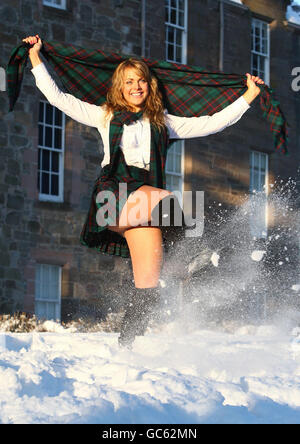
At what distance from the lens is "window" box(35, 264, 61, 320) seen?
16562mm

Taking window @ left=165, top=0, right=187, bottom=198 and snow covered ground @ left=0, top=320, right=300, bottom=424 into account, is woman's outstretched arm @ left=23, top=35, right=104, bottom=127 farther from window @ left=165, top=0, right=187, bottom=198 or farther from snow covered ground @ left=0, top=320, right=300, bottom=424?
window @ left=165, top=0, right=187, bottom=198

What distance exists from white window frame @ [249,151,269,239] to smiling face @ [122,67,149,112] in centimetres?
1379

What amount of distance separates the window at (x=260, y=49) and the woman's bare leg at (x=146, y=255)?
15.8m

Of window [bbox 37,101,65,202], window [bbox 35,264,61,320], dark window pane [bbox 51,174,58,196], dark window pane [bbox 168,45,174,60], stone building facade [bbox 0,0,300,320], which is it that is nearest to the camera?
stone building facade [bbox 0,0,300,320]

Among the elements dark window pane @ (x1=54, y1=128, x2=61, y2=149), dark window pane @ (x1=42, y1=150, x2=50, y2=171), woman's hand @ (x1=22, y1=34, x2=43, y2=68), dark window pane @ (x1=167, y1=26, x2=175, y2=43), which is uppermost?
dark window pane @ (x1=167, y1=26, x2=175, y2=43)

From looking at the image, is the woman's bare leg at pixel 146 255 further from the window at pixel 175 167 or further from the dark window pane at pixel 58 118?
the window at pixel 175 167

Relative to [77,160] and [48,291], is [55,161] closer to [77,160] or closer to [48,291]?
[77,160]

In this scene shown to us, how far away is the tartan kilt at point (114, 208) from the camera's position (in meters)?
6.00

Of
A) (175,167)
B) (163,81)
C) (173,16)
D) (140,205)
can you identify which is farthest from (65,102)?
(173,16)

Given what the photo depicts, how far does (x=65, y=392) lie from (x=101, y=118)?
254 cm

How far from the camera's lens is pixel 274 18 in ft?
71.2

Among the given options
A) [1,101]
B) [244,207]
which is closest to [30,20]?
[1,101]

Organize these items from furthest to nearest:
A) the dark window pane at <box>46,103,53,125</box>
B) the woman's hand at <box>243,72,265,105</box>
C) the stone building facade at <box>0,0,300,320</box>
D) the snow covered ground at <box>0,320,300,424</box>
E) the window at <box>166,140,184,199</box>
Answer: the window at <box>166,140,184,199</box>, the dark window pane at <box>46,103,53,125</box>, the stone building facade at <box>0,0,300,320</box>, the woman's hand at <box>243,72,265,105</box>, the snow covered ground at <box>0,320,300,424</box>

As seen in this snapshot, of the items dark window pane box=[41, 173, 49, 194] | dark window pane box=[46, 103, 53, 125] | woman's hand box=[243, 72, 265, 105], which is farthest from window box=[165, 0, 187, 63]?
woman's hand box=[243, 72, 265, 105]
